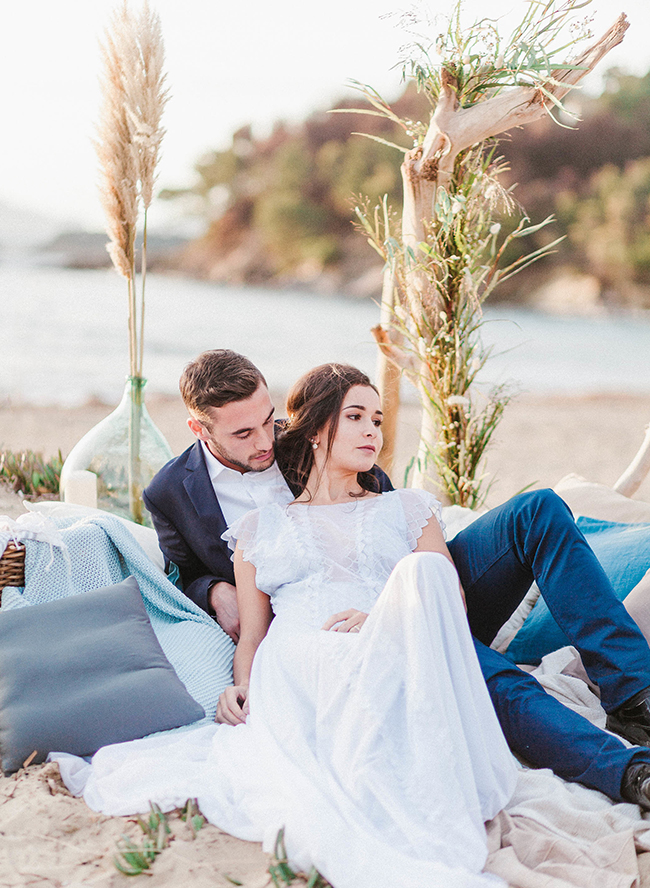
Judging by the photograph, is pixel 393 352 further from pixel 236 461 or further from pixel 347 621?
pixel 347 621

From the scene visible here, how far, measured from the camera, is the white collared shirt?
7.47 ft

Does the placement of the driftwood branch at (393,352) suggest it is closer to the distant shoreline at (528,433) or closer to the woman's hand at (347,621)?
the woman's hand at (347,621)

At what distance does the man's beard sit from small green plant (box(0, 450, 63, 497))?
1350mm

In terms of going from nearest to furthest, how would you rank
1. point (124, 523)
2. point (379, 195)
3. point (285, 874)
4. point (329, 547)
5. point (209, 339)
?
point (285, 874)
point (329, 547)
point (124, 523)
point (209, 339)
point (379, 195)

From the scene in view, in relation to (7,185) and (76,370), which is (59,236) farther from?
(76,370)

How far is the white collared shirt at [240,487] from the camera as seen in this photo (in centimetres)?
228

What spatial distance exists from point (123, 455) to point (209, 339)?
A: 14258 mm

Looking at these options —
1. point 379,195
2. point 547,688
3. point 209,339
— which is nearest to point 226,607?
point 547,688

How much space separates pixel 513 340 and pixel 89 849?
56.8 feet

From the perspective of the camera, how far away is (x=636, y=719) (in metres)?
1.76

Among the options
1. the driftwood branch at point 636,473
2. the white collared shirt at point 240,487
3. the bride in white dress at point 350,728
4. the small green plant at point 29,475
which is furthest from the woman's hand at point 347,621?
the small green plant at point 29,475

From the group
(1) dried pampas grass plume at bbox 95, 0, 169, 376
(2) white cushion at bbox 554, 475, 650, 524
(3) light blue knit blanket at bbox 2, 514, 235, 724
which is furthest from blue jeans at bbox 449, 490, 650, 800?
(1) dried pampas grass plume at bbox 95, 0, 169, 376

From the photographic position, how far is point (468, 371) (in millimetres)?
3068

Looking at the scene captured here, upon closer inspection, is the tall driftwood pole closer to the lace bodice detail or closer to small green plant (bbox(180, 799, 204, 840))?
the lace bodice detail
